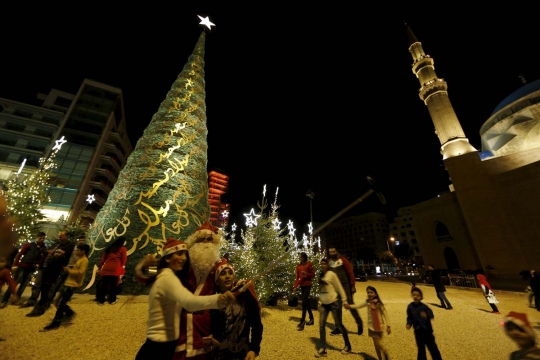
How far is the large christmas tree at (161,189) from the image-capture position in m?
6.50

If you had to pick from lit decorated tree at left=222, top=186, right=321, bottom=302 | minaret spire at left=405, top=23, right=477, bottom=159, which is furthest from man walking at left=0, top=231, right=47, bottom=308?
minaret spire at left=405, top=23, right=477, bottom=159

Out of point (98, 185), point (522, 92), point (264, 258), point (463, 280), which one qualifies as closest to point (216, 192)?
point (98, 185)

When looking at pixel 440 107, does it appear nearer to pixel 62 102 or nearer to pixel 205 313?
pixel 205 313

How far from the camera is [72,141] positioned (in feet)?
115

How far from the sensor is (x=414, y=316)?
171 inches

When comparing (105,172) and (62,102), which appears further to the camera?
(62,102)

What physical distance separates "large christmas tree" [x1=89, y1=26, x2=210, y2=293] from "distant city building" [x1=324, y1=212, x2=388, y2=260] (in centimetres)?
8935

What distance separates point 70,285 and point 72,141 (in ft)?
134

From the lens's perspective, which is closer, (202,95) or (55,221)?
(202,95)

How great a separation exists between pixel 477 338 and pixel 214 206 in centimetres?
3211

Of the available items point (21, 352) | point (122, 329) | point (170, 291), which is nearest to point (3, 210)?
point (170, 291)

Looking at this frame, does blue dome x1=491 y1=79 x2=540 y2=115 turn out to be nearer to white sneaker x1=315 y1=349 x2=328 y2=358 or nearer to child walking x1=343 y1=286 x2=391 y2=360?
child walking x1=343 y1=286 x2=391 y2=360

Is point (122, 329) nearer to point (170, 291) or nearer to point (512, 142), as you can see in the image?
point (170, 291)

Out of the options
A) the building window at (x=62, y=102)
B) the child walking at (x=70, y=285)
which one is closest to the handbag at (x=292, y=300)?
the child walking at (x=70, y=285)
